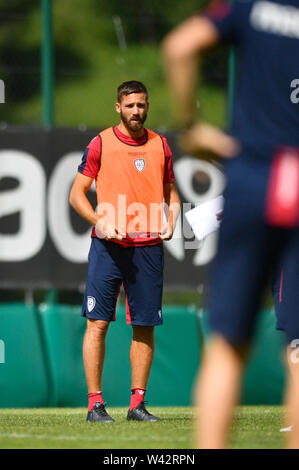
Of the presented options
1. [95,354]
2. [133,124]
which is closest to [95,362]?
[95,354]

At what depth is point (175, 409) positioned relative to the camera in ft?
25.3

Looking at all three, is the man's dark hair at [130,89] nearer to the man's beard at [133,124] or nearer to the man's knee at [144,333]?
the man's beard at [133,124]

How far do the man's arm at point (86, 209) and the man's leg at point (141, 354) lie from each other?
658 millimetres

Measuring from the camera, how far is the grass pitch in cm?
500

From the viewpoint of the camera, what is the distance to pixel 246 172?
10.6 feet

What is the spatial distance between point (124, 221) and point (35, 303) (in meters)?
2.03

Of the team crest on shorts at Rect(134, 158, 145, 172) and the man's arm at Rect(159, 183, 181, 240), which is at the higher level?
the team crest on shorts at Rect(134, 158, 145, 172)

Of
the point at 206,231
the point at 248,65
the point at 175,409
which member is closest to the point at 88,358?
the point at 206,231

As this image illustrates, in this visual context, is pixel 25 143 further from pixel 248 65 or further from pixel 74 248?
pixel 248 65

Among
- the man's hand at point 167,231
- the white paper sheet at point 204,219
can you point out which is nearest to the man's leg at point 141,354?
the man's hand at point 167,231

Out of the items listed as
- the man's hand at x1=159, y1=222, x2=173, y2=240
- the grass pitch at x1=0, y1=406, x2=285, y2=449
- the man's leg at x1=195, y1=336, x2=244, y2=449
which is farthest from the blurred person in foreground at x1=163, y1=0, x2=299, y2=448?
the man's hand at x1=159, y1=222, x2=173, y2=240

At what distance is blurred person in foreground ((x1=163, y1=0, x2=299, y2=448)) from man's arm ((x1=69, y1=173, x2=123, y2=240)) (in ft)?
8.98

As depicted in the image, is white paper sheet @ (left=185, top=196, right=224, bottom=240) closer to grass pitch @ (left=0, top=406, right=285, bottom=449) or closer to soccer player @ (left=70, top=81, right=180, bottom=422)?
soccer player @ (left=70, top=81, right=180, bottom=422)

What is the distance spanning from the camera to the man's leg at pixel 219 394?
315cm
